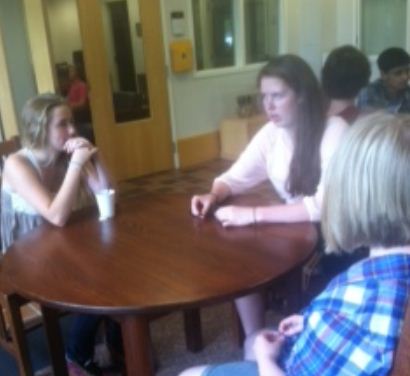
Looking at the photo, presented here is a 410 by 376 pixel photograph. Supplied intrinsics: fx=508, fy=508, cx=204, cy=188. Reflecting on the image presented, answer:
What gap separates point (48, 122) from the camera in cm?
188

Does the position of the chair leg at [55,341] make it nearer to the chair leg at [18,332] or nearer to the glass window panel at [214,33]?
the chair leg at [18,332]

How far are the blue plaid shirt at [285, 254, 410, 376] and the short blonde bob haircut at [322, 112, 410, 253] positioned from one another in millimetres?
51

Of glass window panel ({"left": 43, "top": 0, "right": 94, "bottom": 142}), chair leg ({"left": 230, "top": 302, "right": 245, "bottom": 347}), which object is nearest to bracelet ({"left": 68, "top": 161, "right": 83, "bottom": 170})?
chair leg ({"left": 230, "top": 302, "right": 245, "bottom": 347})

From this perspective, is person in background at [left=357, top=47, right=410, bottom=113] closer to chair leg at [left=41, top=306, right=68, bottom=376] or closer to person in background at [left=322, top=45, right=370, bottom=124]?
person in background at [left=322, top=45, right=370, bottom=124]

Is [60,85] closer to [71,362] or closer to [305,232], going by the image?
[71,362]

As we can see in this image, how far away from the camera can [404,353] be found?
0.77 meters

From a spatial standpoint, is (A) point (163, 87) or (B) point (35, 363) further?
(A) point (163, 87)

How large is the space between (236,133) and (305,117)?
3.71m

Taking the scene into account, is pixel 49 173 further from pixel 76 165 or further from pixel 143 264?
pixel 143 264

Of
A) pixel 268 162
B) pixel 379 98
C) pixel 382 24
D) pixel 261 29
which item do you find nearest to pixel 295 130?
pixel 268 162

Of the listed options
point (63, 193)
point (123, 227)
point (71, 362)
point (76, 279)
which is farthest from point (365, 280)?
point (71, 362)

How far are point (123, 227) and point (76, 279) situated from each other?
0.39 m

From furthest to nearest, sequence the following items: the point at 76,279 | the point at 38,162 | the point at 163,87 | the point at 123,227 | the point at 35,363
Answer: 1. the point at 163,87
2. the point at 35,363
3. the point at 38,162
4. the point at 123,227
5. the point at 76,279

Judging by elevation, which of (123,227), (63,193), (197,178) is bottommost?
(197,178)
